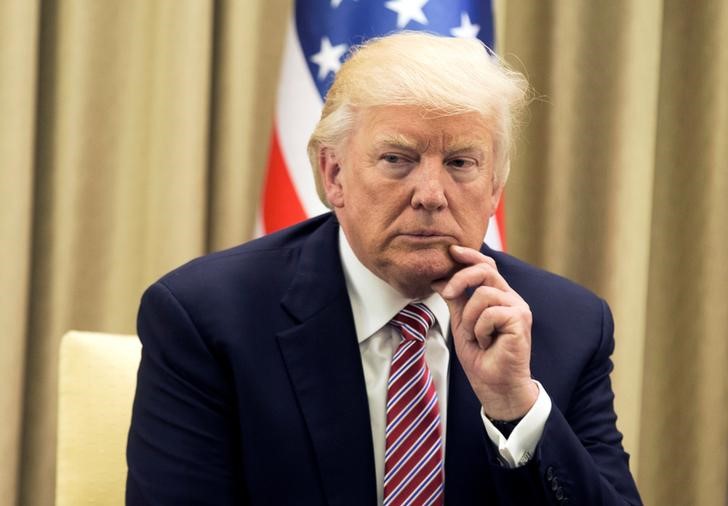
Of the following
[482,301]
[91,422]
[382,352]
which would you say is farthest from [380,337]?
[91,422]

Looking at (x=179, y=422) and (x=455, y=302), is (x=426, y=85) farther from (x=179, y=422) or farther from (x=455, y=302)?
(x=179, y=422)

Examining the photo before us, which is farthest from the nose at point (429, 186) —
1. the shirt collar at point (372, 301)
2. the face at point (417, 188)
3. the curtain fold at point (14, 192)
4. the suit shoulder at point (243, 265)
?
the curtain fold at point (14, 192)

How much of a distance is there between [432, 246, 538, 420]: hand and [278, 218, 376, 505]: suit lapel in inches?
8.5

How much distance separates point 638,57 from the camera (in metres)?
3.33

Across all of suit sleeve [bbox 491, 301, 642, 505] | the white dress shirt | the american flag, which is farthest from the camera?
the american flag

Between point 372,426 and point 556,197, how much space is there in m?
1.77

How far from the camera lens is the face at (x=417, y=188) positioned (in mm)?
1718

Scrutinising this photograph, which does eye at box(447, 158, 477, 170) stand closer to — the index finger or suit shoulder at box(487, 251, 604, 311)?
the index finger

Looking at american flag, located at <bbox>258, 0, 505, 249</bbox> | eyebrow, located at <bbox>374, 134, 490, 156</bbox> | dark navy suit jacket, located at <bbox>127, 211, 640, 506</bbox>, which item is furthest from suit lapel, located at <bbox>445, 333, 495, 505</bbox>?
american flag, located at <bbox>258, 0, 505, 249</bbox>

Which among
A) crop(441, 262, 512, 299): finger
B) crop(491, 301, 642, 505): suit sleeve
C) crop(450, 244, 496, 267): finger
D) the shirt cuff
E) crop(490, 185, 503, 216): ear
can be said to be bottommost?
crop(491, 301, 642, 505): suit sleeve

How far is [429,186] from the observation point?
1703 mm

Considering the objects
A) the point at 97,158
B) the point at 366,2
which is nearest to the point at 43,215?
the point at 97,158

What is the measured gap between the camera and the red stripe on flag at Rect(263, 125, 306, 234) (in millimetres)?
2852

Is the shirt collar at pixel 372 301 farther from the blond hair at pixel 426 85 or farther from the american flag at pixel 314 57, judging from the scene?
the american flag at pixel 314 57
